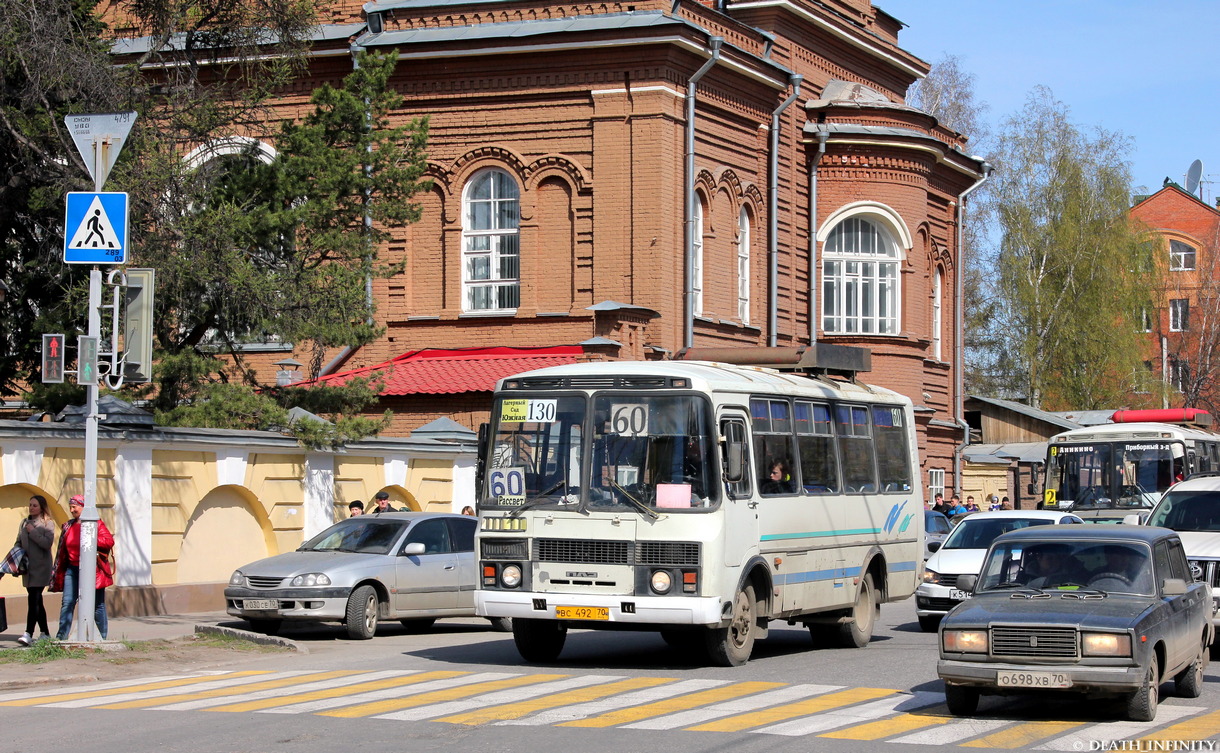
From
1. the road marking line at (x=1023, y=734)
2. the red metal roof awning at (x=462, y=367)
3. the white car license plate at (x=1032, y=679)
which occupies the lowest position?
the road marking line at (x=1023, y=734)

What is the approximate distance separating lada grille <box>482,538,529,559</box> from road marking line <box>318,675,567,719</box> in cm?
121

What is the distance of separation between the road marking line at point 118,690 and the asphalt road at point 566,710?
0.03 metres

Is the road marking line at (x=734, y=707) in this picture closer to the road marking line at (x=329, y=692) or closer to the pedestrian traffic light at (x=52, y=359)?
the road marking line at (x=329, y=692)

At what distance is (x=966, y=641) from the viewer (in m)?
11.5

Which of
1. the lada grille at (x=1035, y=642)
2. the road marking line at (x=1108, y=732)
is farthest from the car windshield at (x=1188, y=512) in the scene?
the lada grille at (x=1035, y=642)

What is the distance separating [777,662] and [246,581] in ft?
22.3

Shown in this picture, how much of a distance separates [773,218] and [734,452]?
22.0m

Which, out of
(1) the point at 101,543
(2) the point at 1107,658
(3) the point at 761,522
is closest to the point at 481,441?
(3) the point at 761,522

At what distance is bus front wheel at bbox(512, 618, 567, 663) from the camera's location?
15.7 meters

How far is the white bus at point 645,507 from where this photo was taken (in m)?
14.6

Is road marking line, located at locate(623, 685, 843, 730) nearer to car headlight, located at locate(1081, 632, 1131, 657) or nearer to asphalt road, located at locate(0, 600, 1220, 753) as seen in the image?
asphalt road, located at locate(0, 600, 1220, 753)

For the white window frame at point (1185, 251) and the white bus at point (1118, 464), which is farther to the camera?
the white window frame at point (1185, 251)

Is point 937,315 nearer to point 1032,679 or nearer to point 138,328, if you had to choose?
point 138,328

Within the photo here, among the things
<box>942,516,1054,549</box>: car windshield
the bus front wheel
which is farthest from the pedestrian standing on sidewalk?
<box>942,516,1054,549</box>: car windshield
